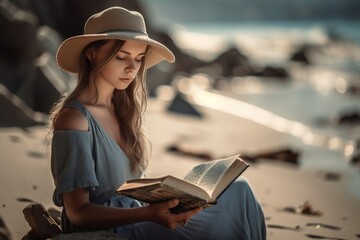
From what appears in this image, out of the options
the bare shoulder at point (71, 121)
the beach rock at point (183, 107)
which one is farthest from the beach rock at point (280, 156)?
the bare shoulder at point (71, 121)

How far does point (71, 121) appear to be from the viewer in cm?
351

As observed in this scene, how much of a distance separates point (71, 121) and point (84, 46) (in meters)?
0.42

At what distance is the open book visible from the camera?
3191mm

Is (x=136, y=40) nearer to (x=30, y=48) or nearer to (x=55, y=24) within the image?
(x=30, y=48)

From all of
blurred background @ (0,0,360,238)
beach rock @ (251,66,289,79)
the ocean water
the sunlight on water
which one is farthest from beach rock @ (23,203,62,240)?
beach rock @ (251,66,289,79)

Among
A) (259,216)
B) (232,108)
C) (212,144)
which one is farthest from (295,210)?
(232,108)

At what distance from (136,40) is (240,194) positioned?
3.13 ft

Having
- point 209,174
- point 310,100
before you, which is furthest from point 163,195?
point 310,100

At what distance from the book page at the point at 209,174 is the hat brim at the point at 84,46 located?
658 mm

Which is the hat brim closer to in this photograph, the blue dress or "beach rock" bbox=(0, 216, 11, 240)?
the blue dress

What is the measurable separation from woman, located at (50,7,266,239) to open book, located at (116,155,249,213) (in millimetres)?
70

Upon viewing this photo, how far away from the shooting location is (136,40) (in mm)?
3553

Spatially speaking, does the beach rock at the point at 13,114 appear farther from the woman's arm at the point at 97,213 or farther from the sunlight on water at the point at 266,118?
Answer: the woman's arm at the point at 97,213

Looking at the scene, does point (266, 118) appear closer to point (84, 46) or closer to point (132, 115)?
point (132, 115)
